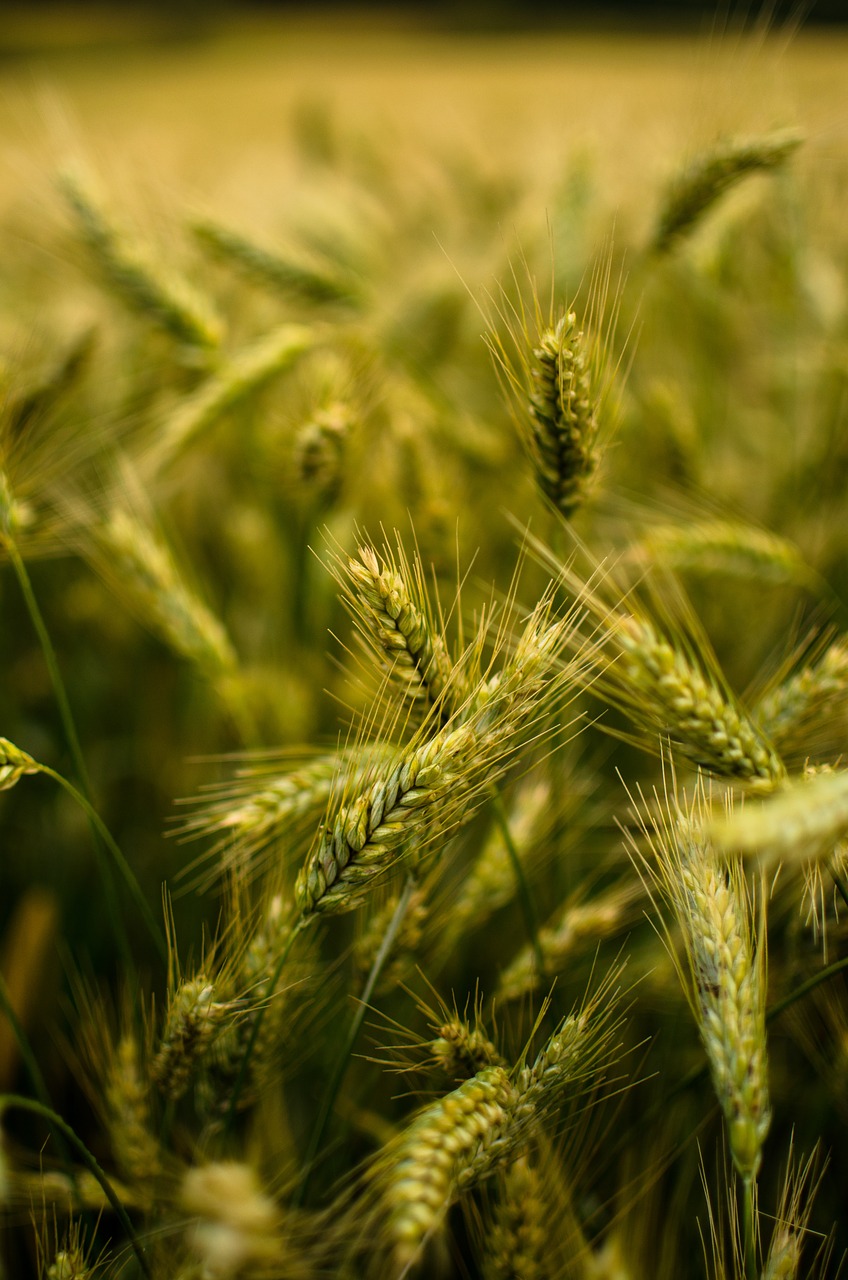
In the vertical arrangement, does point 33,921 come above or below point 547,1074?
below

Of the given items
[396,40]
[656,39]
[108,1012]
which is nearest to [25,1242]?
[108,1012]

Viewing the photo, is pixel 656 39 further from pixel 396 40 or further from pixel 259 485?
pixel 259 485

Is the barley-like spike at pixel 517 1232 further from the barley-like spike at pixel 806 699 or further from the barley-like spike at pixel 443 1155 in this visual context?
the barley-like spike at pixel 806 699

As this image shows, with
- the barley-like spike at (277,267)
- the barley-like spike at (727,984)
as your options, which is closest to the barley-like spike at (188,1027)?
the barley-like spike at (727,984)

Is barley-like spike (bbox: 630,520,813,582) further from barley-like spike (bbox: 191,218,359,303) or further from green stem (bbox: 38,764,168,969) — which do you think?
barley-like spike (bbox: 191,218,359,303)

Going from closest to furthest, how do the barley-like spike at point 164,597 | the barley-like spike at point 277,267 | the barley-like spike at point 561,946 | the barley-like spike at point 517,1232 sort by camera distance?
the barley-like spike at point 517,1232, the barley-like spike at point 561,946, the barley-like spike at point 164,597, the barley-like spike at point 277,267

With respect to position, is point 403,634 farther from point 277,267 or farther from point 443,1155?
point 277,267

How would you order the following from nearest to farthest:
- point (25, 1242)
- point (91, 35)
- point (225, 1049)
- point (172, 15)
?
1. point (225, 1049)
2. point (25, 1242)
3. point (91, 35)
4. point (172, 15)

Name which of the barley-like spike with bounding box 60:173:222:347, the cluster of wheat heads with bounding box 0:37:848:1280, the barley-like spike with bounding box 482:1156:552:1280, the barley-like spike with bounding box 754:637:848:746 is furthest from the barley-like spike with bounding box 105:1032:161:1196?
the barley-like spike with bounding box 60:173:222:347
